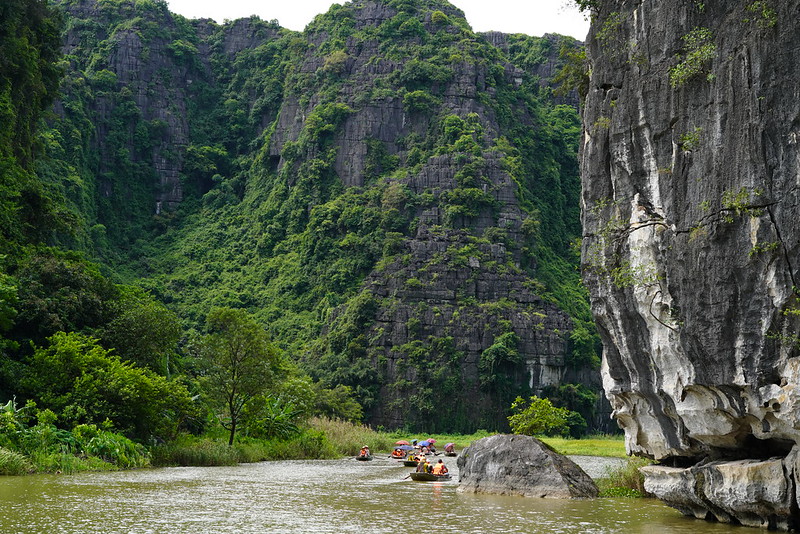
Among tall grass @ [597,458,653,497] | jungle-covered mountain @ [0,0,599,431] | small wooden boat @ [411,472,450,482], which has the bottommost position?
small wooden boat @ [411,472,450,482]

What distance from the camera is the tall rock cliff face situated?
53.5ft

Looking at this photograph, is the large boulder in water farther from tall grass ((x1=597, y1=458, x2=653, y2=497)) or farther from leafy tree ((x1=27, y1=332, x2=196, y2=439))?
leafy tree ((x1=27, y1=332, x2=196, y2=439))

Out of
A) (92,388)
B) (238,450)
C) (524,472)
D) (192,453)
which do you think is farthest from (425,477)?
(92,388)

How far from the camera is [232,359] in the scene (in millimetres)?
38969

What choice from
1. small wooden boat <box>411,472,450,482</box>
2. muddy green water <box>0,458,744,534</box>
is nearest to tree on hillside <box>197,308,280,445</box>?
muddy green water <box>0,458,744,534</box>

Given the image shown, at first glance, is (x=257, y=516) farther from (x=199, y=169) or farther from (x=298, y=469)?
(x=199, y=169)

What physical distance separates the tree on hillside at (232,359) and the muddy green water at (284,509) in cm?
992

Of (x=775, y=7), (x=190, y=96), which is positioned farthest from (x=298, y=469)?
(x=190, y=96)

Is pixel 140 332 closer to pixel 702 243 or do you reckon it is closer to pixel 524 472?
pixel 524 472

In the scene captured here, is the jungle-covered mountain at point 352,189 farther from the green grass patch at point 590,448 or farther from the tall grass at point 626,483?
the tall grass at point 626,483

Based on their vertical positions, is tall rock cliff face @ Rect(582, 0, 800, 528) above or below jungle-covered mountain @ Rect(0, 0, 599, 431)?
below

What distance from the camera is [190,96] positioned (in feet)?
391

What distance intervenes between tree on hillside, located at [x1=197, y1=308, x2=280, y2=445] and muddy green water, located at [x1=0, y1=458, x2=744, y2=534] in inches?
390

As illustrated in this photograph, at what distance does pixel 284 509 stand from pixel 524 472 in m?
6.73
